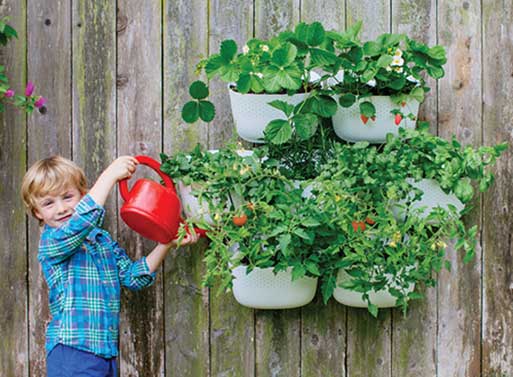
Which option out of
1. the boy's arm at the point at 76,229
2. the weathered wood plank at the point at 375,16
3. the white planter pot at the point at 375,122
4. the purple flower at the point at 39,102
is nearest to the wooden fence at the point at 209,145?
the weathered wood plank at the point at 375,16

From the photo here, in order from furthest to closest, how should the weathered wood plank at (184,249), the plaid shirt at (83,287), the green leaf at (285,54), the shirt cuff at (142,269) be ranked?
the weathered wood plank at (184,249), the shirt cuff at (142,269), the plaid shirt at (83,287), the green leaf at (285,54)

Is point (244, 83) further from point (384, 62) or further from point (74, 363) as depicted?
point (74, 363)

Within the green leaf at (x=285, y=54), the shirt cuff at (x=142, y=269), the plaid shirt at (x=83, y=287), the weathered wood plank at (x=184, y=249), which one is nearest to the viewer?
the green leaf at (x=285, y=54)

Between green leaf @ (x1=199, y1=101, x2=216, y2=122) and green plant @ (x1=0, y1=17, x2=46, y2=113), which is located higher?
green plant @ (x1=0, y1=17, x2=46, y2=113)

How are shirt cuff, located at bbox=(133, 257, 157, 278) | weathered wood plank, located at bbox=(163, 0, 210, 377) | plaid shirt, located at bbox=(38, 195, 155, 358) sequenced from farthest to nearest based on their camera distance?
weathered wood plank, located at bbox=(163, 0, 210, 377) < shirt cuff, located at bbox=(133, 257, 157, 278) < plaid shirt, located at bbox=(38, 195, 155, 358)

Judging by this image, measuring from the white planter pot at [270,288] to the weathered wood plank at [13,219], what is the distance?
0.67 meters

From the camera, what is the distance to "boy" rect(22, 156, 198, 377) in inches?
82.9

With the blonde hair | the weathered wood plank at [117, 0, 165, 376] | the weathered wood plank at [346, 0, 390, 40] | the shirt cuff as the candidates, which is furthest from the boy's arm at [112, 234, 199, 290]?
the weathered wood plank at [346, 0, 390, 40]

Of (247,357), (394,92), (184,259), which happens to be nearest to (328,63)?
(394,92)

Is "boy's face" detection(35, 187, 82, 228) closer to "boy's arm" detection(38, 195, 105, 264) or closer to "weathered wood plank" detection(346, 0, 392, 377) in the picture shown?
"boy's arm" detection(38, 195, 105, 264)

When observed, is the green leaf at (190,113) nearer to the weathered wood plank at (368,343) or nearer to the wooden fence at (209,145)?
the wooden fence at (209,145)

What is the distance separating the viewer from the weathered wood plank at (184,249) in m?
2.33

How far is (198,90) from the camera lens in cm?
212

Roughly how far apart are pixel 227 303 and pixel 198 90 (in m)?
0.64
